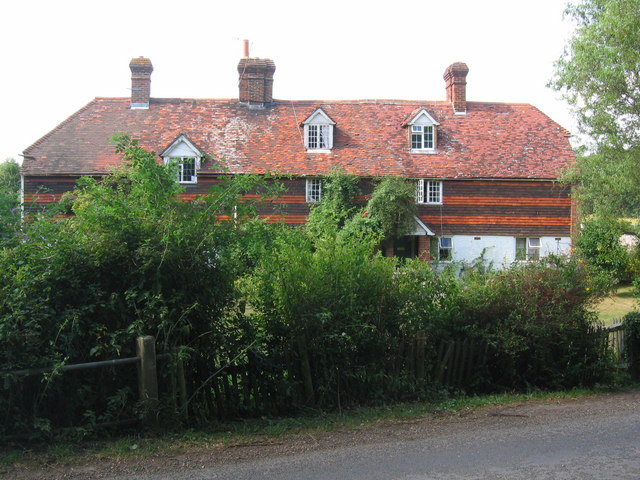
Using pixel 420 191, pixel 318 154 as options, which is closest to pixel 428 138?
pixel 420 191

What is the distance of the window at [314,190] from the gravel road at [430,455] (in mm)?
21745

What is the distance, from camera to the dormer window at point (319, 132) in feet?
94.6

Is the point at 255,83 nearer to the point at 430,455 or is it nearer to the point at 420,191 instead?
the point at 420,191

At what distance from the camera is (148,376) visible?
19.5 ft

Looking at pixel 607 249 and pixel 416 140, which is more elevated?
pixel 416 140

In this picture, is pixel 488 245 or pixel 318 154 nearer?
pixel 318 154

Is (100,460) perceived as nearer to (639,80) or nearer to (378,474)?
(378,474)

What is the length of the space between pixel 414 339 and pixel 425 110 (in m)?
23.0

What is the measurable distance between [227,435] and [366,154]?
2365 centimetres

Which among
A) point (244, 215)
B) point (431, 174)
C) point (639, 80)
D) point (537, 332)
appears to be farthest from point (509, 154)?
point (244, 215)

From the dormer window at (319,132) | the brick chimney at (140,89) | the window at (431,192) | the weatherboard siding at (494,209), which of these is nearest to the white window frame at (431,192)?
the window at (431,192)

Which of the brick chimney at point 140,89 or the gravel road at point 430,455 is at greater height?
the brick chimney at point 140,89

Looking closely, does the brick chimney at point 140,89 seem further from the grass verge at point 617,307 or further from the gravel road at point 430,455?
the gravel road at point 430,455

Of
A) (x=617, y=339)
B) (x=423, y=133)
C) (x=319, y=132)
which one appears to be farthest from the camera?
(x=423, y=133)
